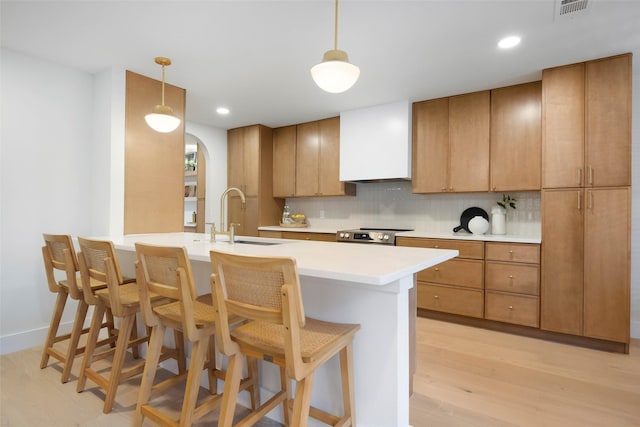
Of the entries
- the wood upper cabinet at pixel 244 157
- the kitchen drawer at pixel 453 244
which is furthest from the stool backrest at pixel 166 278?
the wood upper cabinet at pixel 244 157

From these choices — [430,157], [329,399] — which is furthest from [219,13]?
[430,157]

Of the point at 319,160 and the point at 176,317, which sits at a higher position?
the point at 319,160

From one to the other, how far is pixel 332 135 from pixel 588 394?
3.48m

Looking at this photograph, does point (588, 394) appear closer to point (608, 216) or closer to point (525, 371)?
point (525, 371)

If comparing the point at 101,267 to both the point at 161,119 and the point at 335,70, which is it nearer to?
the point at 161,119

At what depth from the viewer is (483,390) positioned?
2.08 m

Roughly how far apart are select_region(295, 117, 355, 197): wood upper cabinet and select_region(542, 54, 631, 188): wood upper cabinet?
2236 mm

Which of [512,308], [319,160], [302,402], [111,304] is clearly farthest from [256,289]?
[319,160]

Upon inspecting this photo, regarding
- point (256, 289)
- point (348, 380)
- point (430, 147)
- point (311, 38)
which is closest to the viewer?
point (256, 289)

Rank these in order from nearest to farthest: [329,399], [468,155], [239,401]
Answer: [329,399] → [239,401] → [468,155]

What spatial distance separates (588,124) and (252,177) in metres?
3.73

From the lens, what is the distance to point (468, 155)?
3484 millimetres

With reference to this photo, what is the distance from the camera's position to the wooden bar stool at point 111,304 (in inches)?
68.0

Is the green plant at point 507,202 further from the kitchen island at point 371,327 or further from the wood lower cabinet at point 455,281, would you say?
the kitchen island at point 371,327
